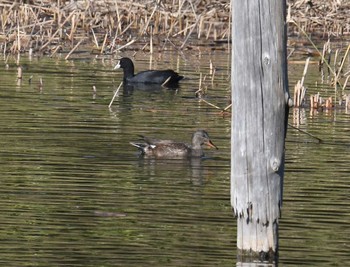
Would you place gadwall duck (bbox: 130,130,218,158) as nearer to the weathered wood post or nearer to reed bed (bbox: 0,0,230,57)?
the weathered wood post

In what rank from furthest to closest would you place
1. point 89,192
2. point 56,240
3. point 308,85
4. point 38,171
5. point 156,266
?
point 308,85
point 38,171
point 89,192
point 56,240
point 156,266

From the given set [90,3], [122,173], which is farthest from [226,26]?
[122,173]

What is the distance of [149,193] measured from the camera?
448 inches

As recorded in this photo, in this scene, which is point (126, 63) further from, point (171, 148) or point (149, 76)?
point (171, 148)

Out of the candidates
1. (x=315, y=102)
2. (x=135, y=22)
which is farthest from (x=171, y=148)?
(x=135, y=22)

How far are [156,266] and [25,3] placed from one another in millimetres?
19280

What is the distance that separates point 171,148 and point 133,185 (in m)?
2.22

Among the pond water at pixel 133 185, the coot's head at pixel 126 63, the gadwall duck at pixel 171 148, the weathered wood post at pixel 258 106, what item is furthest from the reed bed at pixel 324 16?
the weathered wood post at pixel 258 106

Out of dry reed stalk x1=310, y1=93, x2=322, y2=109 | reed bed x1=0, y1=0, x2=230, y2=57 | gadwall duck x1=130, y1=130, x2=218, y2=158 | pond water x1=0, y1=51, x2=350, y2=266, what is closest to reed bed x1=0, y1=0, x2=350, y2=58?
reed bed x1=0, y1=0, x2=230, y2=57

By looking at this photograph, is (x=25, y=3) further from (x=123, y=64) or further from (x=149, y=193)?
(x=149, y=193)

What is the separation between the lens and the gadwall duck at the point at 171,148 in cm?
1392

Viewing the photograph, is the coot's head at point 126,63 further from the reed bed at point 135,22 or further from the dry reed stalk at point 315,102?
the dry reed stalk at point 315,102

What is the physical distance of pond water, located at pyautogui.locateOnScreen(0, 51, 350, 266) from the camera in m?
9.12

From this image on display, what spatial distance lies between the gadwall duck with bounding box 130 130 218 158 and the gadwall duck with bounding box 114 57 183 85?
22.3ft
